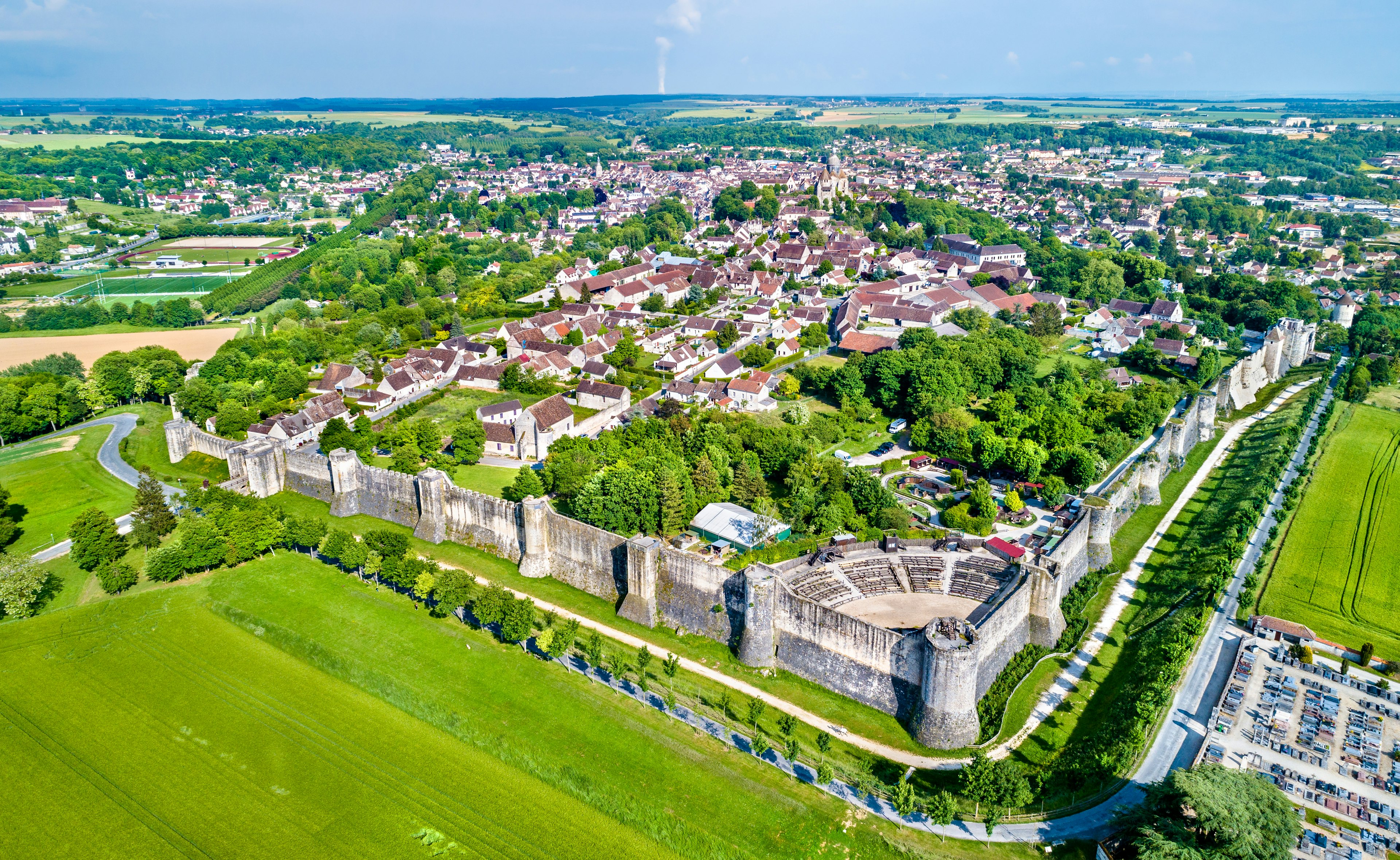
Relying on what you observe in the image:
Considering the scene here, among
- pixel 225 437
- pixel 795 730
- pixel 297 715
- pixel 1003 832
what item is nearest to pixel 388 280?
pixel 225 437

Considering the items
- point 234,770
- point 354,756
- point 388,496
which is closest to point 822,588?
point 354,756

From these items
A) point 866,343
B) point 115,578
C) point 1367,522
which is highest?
point 866,343

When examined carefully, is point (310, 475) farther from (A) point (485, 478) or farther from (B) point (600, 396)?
(B) point (600, 396)

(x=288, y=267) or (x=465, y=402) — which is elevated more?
(x=288, y=267)

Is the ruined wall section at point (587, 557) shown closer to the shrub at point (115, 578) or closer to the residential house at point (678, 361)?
the shrub at point (115, 578)

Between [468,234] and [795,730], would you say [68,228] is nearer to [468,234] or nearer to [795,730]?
[468,234]

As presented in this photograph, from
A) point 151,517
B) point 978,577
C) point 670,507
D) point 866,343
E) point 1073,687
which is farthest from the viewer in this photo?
point 866,343

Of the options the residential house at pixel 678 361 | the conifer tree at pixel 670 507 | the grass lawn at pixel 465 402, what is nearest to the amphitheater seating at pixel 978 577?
the conifer tree at pixel 670 507
